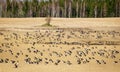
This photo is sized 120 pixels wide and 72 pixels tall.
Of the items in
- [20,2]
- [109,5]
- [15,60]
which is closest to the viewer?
[15,60]

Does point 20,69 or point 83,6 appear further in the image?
point 83,6

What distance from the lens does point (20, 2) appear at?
102938 millimetres

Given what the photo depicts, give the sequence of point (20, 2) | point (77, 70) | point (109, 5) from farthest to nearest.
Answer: point (20, 2)
point (109, 5)
point (77, 70)

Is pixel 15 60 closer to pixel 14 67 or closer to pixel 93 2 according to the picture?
pixel 14 67

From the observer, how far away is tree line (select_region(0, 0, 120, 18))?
94.5m

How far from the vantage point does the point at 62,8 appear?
10138 cm

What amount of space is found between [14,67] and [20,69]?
556mm

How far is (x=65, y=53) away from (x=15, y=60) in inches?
149

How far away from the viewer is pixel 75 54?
2259 cm

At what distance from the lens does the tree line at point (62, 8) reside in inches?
3720

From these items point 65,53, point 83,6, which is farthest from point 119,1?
point 65,53

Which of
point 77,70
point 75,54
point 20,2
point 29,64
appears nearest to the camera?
point 77,70

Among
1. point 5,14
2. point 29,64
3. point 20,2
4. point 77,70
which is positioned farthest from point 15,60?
point 20,2

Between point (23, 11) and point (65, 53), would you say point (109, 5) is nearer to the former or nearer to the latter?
point (23, 11)
